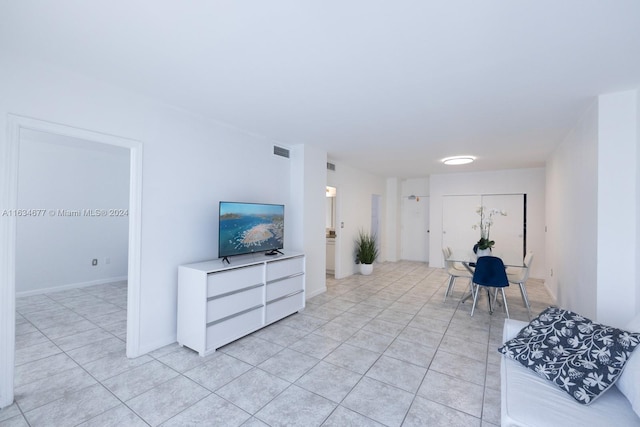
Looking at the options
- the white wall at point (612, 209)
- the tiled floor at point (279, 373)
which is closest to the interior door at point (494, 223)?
the tiled floor at point (279, 373)

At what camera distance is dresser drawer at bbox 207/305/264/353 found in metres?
2.87

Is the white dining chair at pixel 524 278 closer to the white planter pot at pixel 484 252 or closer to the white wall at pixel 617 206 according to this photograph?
the white planter pot at pixel 484 252

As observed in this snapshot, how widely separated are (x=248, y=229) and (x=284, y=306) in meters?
1.16

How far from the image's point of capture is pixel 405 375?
2480 mm

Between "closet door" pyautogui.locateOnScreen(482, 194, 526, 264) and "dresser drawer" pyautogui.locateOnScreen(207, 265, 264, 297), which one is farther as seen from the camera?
"closet door" pyautogui.locateOnScreen(482, 194, 526, 264)

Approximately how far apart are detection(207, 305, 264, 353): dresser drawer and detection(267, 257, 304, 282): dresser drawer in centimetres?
43

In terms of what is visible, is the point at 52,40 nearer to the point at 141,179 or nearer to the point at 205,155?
the point at 141,179

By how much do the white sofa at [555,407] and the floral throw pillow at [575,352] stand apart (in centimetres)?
5

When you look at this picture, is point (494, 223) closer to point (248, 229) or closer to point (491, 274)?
point (491, 274)

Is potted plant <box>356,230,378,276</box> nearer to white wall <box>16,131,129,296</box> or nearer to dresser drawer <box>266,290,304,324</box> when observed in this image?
dresser drawer <box>266,290,304,324</box>

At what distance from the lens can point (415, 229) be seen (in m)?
8.48

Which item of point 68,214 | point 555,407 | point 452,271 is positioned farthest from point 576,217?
point 68,214

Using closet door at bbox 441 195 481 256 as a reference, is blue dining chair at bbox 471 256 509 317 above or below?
below

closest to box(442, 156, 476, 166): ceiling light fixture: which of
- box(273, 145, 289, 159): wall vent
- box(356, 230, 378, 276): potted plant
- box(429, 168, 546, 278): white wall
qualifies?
box(429, 168, 546, 278): white wall
